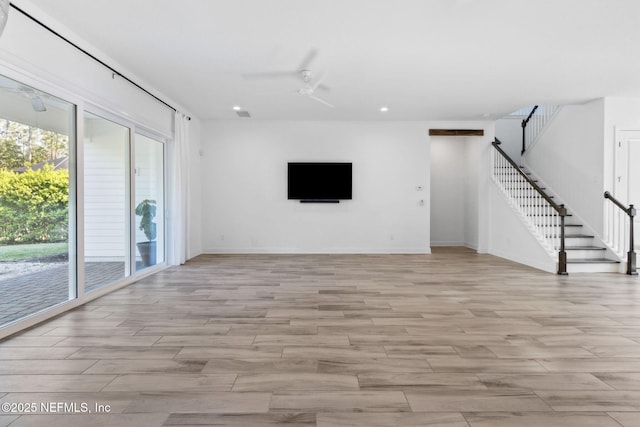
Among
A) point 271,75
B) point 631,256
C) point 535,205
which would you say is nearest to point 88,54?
point 271,75

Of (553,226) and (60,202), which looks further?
(553,226)

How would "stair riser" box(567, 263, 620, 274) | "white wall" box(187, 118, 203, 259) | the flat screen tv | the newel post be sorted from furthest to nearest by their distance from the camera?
the flat screen tv < "white wall" box(187, 118, 203, 259) < "stair riser" box(567, 263, 620, 274) < the newel post

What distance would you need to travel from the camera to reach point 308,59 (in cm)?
404

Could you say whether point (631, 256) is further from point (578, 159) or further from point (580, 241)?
point (578, 159)

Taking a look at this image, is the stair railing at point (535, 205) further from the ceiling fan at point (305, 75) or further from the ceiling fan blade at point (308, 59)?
the ceiling fan blade at point (308, 59)

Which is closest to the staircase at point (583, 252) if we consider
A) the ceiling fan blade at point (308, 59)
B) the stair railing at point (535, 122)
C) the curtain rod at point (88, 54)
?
the stair railing at point (535, 122)

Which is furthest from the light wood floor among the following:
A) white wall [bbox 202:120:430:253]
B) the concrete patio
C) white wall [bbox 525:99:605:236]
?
white wall [bbox 202:120:430:253]

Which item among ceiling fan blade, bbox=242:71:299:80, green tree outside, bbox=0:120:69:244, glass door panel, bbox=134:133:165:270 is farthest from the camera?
glass door panel, bbox=134:133:165:270

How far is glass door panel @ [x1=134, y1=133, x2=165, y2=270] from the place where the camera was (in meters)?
4.94

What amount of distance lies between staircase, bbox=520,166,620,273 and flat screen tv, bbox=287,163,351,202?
401 cm

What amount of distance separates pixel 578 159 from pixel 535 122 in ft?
6.26

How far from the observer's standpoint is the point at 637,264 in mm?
A: 5441

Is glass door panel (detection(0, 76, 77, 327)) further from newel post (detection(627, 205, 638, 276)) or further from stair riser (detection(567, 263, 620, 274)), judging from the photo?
newel post (detection(627, 205, 638, 276))

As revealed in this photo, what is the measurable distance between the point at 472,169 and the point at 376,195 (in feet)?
8.92
